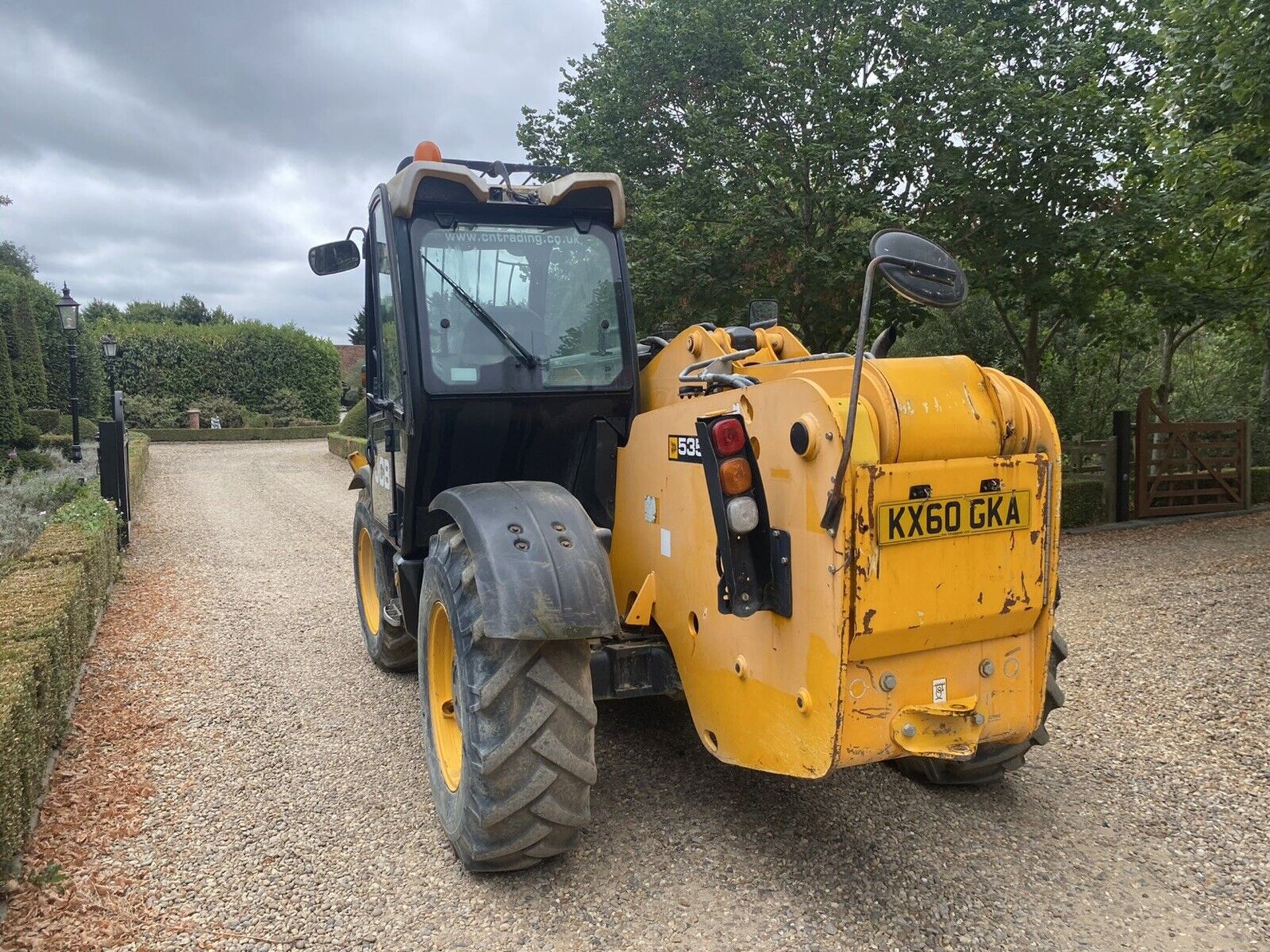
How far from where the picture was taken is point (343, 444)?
21500mm

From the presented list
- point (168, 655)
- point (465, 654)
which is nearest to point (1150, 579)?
point (465, 654)

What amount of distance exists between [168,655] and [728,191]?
6907mm

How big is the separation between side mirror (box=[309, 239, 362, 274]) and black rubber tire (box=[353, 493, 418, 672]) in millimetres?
1413

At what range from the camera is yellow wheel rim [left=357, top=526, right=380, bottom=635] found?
5.62 metres

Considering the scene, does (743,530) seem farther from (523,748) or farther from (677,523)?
(523,748)

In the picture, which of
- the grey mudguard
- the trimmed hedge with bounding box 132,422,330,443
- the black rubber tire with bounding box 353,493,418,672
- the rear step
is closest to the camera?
the grey mudguard

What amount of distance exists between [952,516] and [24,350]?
25109 millimetres

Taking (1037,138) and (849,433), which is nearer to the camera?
(849,433)

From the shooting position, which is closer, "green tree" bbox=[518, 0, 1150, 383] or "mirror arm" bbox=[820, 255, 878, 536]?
"mirror arm" bbox=[820, 255, 878, 536]

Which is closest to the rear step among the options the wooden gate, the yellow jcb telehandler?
the yellow jcb telehandler

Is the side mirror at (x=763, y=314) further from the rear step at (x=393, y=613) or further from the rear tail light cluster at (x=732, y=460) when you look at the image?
the rear step at (x=393, y=613)

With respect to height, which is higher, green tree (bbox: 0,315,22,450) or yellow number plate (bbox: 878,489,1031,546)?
green tree (bbox: 0,315,22,450)

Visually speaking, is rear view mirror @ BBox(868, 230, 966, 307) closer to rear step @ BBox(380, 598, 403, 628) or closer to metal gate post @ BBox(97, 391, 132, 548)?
rear step @ BBox(380, 598, 403, 628)

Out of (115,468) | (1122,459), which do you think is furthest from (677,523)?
(1122,459)
